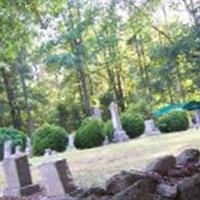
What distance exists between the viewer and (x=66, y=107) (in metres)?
33.7

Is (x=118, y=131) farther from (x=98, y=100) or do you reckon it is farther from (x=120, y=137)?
(x=98, y=100)

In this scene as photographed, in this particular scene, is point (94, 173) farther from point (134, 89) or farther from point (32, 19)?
point (134, 89)

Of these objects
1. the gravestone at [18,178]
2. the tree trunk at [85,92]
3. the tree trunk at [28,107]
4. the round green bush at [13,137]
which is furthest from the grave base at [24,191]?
the tree trunk at [28,107]

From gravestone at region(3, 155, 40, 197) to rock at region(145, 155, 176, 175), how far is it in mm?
2531

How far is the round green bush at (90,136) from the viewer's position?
18.1 meters

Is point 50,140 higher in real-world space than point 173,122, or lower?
higher

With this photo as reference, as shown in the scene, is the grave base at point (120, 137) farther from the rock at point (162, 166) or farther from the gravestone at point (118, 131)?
the rock at point (162, 166)

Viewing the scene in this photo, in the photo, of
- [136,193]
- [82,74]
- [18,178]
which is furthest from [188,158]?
[82,74]

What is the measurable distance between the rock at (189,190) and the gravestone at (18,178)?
3627 millimetres

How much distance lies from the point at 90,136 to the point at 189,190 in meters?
13.5

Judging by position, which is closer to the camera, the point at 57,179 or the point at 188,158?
the point at 188,158

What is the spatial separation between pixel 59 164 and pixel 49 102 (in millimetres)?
25532

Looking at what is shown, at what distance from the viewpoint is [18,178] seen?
26.9 feet

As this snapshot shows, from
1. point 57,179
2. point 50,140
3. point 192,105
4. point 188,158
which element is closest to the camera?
point 188,158
